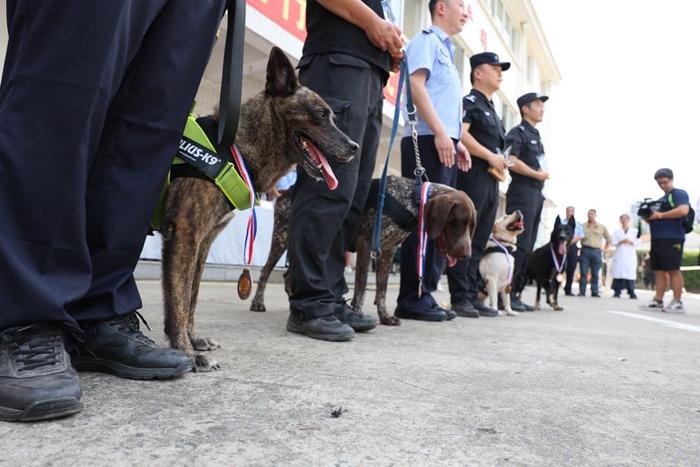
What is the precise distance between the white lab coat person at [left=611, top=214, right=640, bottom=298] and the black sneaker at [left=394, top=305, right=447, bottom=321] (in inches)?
484

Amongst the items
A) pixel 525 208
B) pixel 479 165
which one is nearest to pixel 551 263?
pixel 525 208

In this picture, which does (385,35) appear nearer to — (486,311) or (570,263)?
(486,311)

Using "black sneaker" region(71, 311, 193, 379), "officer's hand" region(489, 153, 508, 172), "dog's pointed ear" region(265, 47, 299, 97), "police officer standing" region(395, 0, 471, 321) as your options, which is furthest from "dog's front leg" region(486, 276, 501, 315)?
"black sneaker" region(71, 311, 193, 379)

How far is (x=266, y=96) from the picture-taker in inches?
92.4

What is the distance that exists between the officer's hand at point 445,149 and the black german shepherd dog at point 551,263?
435cm

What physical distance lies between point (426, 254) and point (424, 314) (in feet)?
1.86

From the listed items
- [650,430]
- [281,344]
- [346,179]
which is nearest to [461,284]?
[346,179]

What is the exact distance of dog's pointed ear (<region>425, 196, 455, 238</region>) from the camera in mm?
3953

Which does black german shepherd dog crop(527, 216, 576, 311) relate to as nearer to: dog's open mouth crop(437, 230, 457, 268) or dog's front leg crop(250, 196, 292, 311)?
dog's open mouth crop(437, 230, 457, 268)

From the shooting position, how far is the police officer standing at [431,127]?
4.20m

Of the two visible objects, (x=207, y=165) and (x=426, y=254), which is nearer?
(x=207, y=165)

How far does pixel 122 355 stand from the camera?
163cm

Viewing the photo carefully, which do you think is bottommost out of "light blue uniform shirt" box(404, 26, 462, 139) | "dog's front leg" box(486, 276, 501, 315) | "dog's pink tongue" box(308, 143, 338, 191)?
"dog's front leg" box(486, 276, 501, 315)

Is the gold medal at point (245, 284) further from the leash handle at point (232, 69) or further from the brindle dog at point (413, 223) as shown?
the brindle dog at point (413, 223)
